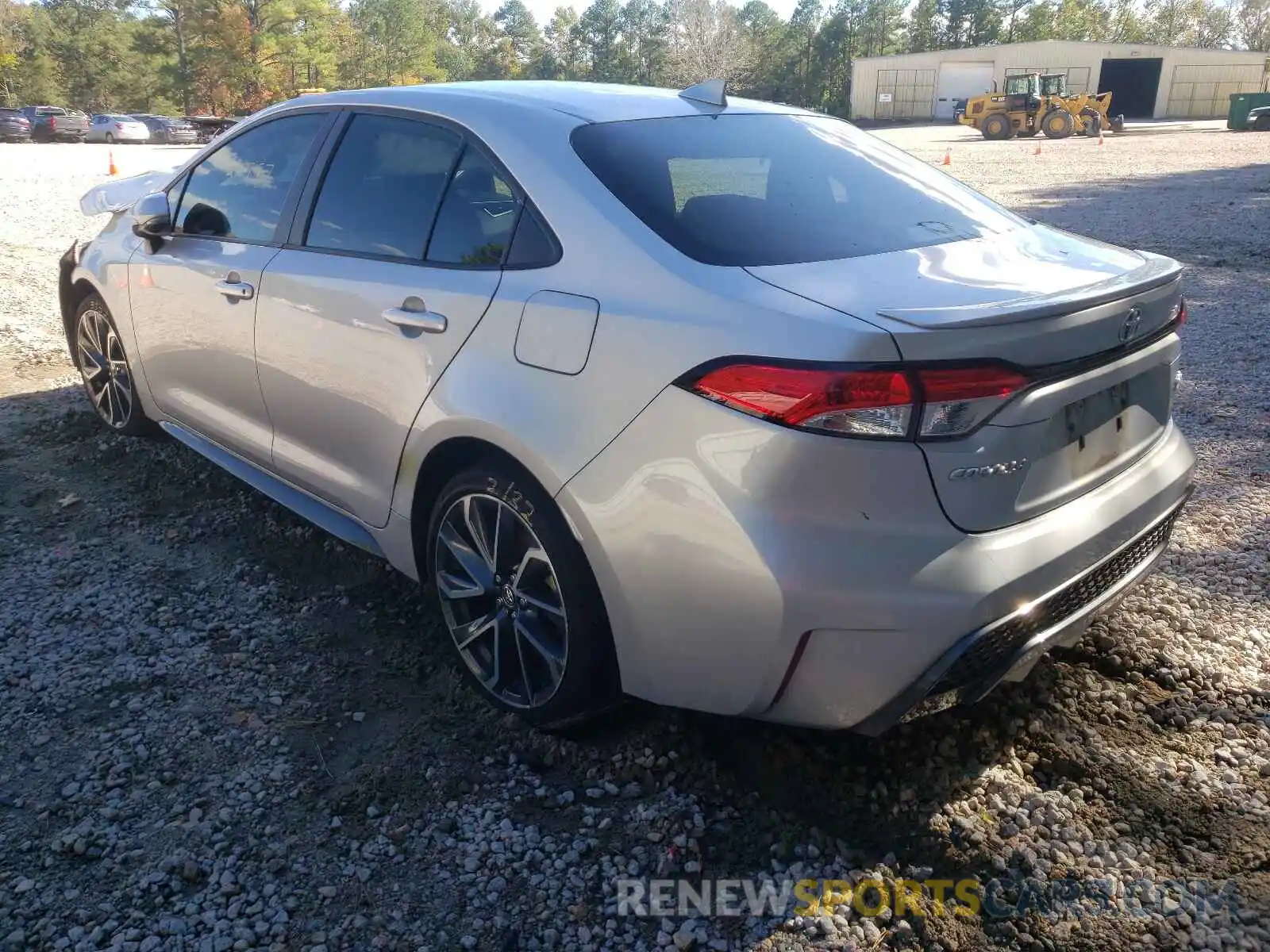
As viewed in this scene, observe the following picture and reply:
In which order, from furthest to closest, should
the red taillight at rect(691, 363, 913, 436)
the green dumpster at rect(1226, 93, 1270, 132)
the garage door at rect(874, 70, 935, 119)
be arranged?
1. the garage door at rect(874, 70, 935, 119)
2. the green dumpster at rect(1226, 93, 1270, 132)
3. the red taillight at rect(691, 363, 913, 436)

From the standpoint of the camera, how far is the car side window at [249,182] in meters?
3.62

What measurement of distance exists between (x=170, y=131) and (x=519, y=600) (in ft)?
156

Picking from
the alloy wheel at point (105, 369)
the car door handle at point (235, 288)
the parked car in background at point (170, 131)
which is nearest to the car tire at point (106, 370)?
the alloy wheel at point (105, 369)

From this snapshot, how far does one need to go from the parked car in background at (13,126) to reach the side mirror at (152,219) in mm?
43857

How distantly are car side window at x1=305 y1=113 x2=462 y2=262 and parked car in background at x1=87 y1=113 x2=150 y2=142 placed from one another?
44.7m

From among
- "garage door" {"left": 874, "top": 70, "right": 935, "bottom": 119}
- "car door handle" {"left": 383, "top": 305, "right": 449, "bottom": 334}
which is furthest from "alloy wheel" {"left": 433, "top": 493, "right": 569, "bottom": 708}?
"garage door" {"left": 874, "top": 70, "right": 935, "bottom": 119}

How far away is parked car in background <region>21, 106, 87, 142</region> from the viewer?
1570 inches

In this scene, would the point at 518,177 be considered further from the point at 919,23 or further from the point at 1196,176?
the point at 919,23

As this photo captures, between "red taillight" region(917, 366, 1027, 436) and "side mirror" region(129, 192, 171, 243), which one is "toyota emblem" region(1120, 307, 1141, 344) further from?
"side mirror" region(129, 192, 171, 243)

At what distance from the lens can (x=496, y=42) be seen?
4409 inches

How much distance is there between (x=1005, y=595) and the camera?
2.15 metres

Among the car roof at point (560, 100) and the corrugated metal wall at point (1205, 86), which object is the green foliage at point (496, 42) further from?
the car roof at point (560, 100)

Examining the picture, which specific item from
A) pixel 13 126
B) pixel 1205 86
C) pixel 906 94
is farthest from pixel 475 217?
pixel 1205 86

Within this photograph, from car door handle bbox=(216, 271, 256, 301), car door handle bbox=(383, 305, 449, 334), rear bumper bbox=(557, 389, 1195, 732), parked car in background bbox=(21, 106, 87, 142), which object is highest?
car door handle bbox=(383, 305, 449, 334)
